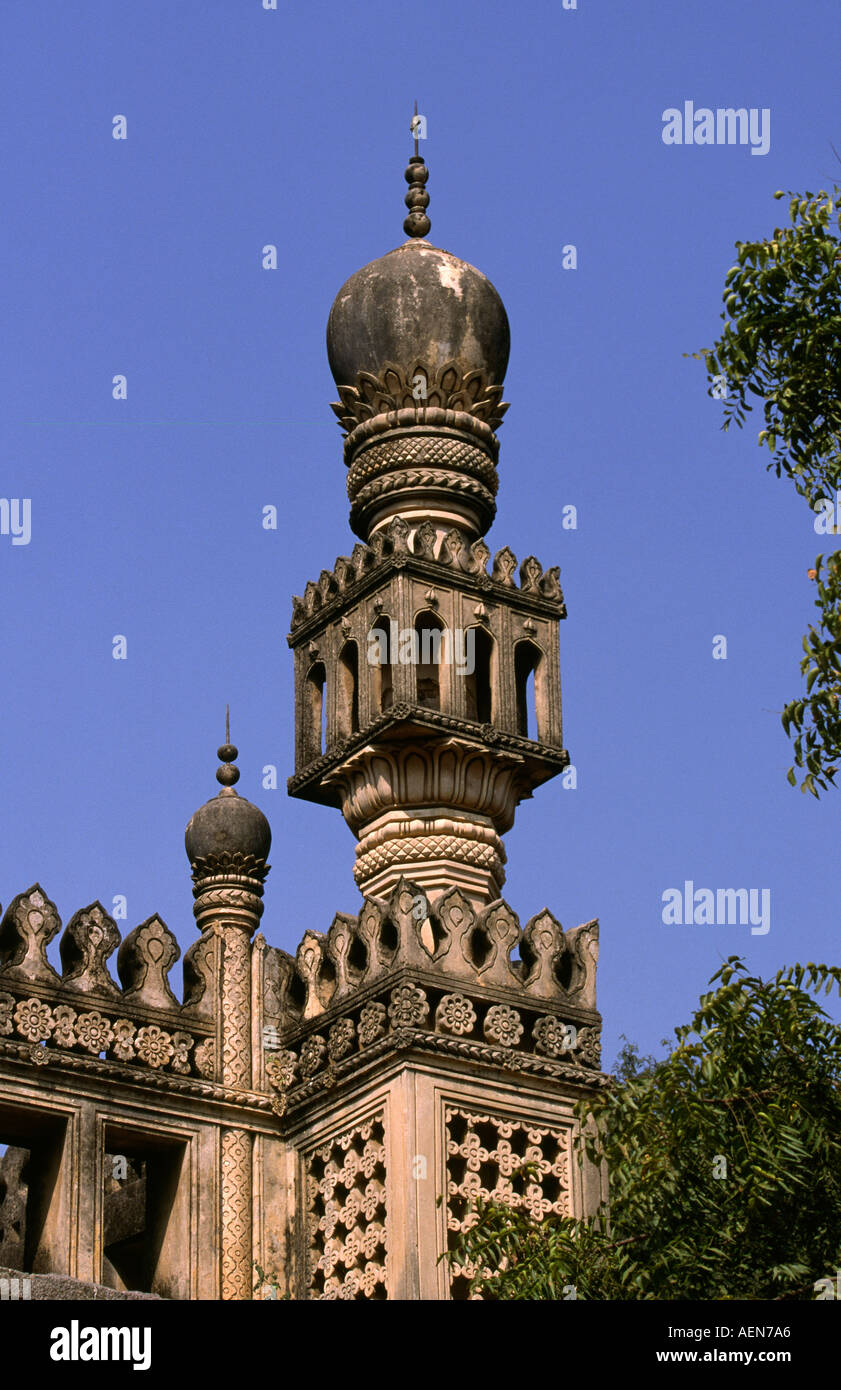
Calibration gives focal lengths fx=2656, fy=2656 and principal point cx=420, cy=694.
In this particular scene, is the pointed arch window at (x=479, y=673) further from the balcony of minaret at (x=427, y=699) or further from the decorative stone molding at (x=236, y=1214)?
the decorative stone molding at (x=236, y=1214)

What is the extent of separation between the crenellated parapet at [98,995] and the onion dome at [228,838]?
6.20 meters

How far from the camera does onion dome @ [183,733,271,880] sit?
23016mm

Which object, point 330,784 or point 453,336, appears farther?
point 453,336

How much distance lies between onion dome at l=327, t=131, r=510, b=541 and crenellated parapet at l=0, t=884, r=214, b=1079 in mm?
4089

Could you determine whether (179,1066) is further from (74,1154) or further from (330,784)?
(330,784)

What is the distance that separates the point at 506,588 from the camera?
18594 mm

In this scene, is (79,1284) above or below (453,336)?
below

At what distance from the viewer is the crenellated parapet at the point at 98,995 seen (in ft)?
51.5

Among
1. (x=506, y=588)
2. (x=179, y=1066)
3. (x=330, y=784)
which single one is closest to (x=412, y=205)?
(x=506, y=588)

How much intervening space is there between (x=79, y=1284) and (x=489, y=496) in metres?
7.68

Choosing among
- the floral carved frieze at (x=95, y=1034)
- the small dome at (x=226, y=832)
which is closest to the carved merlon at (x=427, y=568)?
the floral carved frieze at (x=95, y=1034)

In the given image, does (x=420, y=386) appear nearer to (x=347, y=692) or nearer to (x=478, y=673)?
(x=478, y=673)

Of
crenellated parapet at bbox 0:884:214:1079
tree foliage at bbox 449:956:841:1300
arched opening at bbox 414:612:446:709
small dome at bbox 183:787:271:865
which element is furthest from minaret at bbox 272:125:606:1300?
small dome at bbox 183:787:271:865

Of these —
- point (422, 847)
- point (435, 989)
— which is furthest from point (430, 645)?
point (435, 989)
